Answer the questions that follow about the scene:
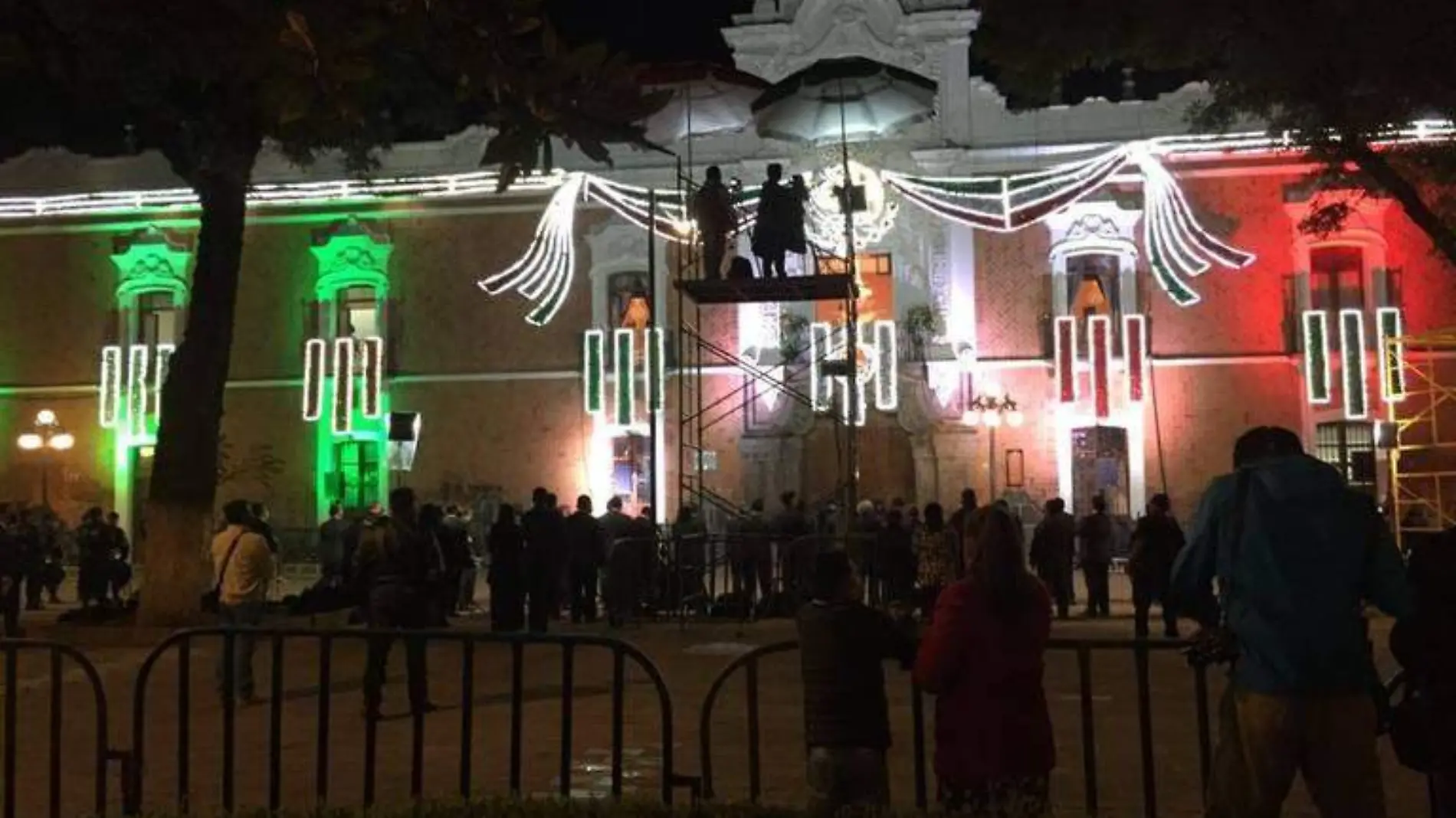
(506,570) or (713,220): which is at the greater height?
(713,220)

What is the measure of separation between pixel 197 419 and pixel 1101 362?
16.8 meters

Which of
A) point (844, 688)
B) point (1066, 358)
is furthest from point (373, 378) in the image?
point (844, 688)

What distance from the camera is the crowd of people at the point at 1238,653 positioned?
4.62 m

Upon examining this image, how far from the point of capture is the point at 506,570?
1530cm

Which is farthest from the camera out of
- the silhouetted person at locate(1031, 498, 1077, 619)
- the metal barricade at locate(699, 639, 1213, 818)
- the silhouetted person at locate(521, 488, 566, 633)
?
the silhouetted person at locate(1031, 498, 1077, 619)

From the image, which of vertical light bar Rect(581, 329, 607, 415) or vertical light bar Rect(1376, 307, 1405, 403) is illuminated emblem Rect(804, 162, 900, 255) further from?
vertical light bar Rect(1376, 307, 1405, 403)

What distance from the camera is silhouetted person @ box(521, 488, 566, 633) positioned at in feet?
51.4

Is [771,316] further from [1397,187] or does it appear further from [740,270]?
[1397,187]

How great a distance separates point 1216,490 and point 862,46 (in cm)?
2438

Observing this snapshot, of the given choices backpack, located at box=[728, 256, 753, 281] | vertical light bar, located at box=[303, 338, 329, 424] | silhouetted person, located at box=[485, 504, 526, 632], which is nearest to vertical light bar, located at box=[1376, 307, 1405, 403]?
backpack, located at box=[728, 256, 753, 281]

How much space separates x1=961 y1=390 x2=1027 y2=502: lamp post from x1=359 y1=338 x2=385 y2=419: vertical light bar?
1236 centimetres

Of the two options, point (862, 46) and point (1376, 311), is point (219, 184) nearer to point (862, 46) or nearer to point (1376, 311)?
point (862, 46)

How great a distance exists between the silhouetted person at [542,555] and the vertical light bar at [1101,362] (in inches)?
542

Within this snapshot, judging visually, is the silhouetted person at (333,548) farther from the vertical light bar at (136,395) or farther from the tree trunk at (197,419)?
the vertical light bar at (136,395)
